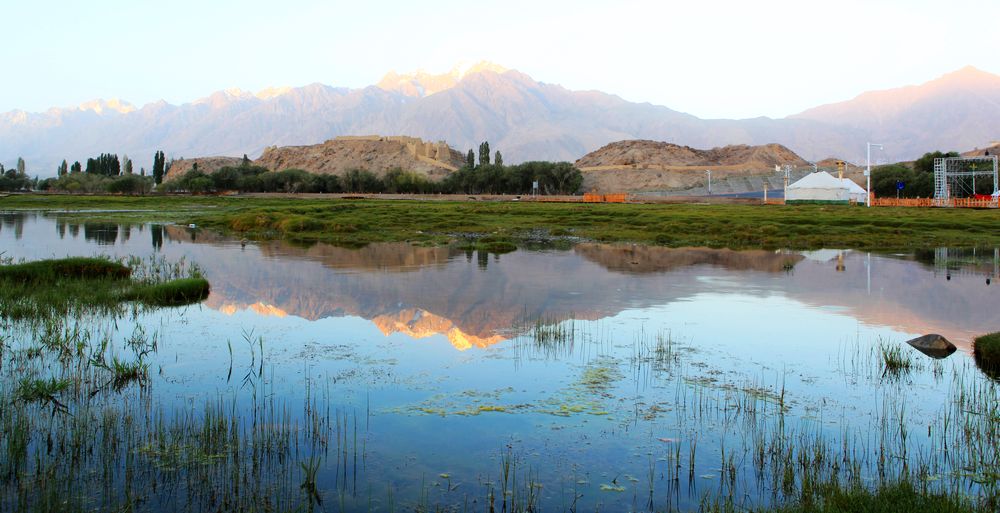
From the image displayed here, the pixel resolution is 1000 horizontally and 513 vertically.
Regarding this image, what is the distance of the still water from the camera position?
308 inches

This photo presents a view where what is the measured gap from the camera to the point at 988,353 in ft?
43.0

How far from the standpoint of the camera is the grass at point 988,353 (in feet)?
41.0

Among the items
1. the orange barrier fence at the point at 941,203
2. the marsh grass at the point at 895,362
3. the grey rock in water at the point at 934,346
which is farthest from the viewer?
the orange barrier fence at the point at 941,203

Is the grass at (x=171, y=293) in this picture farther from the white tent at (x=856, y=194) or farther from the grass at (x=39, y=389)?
the white tent at (x=856, y=194)

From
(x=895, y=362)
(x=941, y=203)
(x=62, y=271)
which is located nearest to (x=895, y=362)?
(x=895, y=362)

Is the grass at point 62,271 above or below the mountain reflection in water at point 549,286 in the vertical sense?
above

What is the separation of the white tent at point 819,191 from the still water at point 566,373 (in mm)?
68553

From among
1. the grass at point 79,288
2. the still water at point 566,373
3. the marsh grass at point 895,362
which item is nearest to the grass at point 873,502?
Result: the still water at point 566,373

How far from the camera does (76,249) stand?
1297 inches

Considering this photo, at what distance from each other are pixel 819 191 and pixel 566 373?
88.1m

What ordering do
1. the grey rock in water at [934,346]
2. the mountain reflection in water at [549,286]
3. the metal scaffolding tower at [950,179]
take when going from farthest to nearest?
the metal scaffolding tower at [950,179], the mountain reflection in water at [549,286], the grey rock in water at [934,346]

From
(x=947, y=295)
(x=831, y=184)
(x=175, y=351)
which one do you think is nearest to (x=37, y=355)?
(x=175, y=351)

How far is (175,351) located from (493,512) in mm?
8234

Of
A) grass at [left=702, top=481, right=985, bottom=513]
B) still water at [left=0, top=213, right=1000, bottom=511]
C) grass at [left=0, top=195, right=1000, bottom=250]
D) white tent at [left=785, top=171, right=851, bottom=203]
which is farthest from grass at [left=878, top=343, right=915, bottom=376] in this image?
white tent at [left=785, top=171, right=851, bottom=203]
